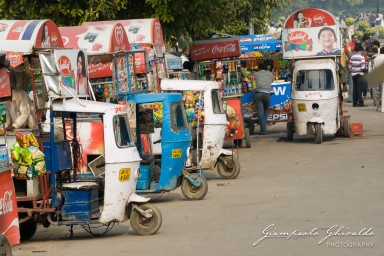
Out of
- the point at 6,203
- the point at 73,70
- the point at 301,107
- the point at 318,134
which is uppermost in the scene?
the point at 73,70

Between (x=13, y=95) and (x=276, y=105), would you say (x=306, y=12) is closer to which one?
(x=276, y=105)

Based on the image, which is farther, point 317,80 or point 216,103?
point 317,80

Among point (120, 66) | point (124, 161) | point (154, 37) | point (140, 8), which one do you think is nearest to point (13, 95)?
point (124, 161)

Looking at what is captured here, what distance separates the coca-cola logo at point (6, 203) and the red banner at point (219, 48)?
1321cm

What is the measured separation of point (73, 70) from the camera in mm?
13250

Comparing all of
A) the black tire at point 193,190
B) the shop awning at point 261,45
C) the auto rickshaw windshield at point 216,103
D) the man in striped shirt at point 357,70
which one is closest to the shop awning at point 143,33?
the auto rickshaw windshield at point 216,103

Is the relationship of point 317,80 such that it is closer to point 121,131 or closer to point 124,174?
point 121,131

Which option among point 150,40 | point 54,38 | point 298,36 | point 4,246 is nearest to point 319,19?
point 298,36

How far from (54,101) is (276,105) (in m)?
14.7

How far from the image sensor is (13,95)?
12.9 meters

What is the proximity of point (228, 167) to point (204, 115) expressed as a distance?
117cm

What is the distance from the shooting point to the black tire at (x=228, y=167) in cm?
1852

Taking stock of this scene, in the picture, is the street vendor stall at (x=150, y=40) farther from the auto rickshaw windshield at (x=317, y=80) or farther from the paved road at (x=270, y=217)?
the auto rickshaw windshield at (x=317, y=80)

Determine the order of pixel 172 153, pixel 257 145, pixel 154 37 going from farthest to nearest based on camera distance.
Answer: pixel 257 145 < pixel 154 37 < pixel 172 153
